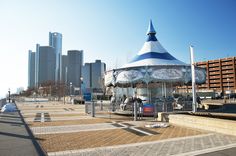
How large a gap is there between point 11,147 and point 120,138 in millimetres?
4350

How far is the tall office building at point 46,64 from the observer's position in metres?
177

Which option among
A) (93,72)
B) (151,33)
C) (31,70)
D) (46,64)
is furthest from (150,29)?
(31,70)

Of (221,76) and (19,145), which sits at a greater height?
(221,76)

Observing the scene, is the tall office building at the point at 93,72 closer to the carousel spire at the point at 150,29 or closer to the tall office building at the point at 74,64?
the tall office building at the point at 74,64

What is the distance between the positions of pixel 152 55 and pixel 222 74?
93335mm

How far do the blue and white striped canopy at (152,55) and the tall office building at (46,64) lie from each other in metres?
157

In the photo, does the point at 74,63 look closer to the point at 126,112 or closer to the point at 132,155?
the point at 126,112

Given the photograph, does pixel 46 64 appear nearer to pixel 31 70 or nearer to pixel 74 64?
pixel 31 70

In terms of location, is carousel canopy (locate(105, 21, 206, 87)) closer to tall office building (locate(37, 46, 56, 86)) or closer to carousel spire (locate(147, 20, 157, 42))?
carousel spire (locate(147, 20, 157, 42))

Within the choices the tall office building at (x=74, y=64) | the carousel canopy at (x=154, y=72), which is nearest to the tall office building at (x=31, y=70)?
the tall office building at (x=74, y=64)

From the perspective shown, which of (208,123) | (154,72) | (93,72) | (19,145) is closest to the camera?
(19,145)

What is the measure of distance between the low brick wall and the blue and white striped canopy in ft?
28.1

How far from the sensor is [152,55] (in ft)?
78.7

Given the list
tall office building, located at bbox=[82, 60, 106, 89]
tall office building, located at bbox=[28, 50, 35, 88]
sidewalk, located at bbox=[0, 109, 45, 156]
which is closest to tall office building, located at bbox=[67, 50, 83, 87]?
tall office building, located at bbox=[82, 60, 106, 89]
